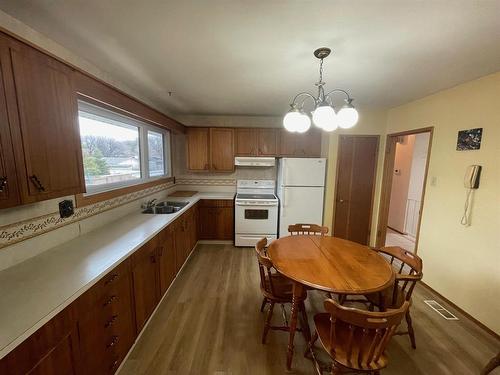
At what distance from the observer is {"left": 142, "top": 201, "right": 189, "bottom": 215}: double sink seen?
277 centimetres

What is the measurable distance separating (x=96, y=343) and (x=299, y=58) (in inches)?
96.9

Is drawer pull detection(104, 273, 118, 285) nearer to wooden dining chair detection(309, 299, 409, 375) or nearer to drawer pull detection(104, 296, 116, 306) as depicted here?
drawer pull detection(104, 296, 116, 306)

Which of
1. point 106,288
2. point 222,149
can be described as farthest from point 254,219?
point 106,288

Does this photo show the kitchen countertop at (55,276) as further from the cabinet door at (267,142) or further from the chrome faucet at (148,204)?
the cabinet door at (267,142)

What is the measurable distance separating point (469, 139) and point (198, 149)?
3642 mm

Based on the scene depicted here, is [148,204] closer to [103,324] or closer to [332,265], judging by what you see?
[103,324]

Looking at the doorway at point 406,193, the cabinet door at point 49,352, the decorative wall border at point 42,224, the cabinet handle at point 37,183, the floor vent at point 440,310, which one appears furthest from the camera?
the doorway at point 406,193

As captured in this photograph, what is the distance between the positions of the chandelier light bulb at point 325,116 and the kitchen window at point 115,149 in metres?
2.03

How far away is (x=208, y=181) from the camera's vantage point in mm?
4203

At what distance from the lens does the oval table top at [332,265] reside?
4.57 ft

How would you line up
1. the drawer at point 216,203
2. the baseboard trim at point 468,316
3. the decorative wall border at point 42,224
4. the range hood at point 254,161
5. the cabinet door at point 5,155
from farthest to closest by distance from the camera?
the range hood at point 254,161, the drawer at point 216,203, the baseboard trim at point 468,316, the decorative wall border at point 42,224, the cabinet door at point 5,155

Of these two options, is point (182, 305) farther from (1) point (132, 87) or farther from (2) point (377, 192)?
(2) point (377, 192)

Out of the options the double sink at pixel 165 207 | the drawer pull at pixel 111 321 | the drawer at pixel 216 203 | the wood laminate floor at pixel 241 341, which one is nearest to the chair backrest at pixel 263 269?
the wood laminate floor at pixel 241 341

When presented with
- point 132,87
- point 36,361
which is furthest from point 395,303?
point 132,87
